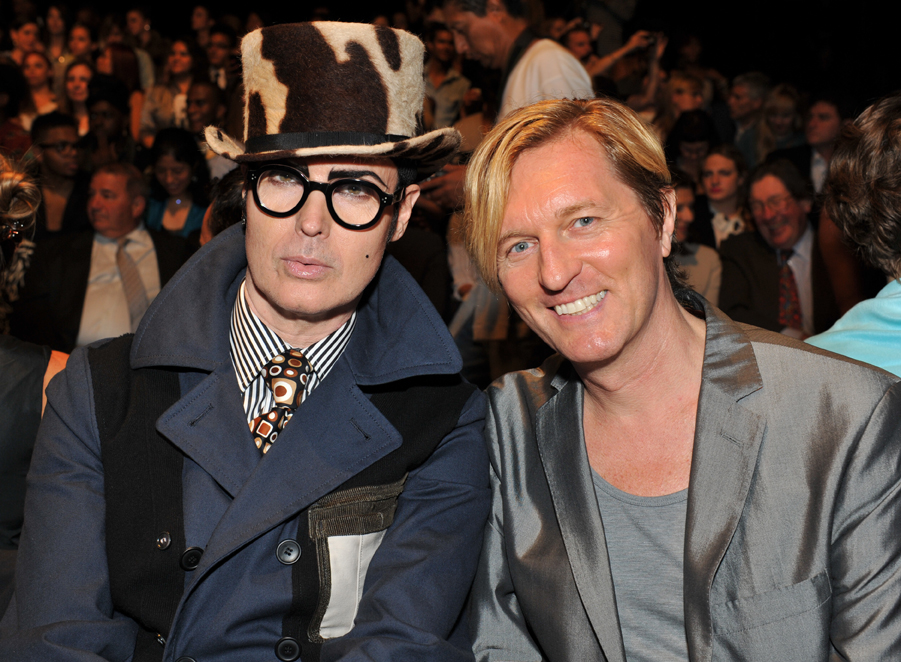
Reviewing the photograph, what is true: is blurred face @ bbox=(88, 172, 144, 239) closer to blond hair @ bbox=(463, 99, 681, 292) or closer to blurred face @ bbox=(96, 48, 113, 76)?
blond hair @ bbox=(463, 99, 681, 292)

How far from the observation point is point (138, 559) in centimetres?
200

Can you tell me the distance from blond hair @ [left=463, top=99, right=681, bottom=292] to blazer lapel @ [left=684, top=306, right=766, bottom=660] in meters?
0.47

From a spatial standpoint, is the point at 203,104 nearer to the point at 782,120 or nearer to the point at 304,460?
the point at 782,120

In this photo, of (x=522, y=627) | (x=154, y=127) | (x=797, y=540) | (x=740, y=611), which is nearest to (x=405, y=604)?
(x=522, y=627)

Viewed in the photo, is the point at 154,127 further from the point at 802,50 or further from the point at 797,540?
the point at 797,540

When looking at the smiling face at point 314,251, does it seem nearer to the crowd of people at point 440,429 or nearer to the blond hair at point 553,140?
the crowd of people at point 440,429

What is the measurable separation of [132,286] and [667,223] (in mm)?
3894

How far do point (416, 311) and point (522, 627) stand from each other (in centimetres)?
91

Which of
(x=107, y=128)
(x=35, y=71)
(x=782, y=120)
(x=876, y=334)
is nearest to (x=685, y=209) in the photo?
(x=782, y=120)

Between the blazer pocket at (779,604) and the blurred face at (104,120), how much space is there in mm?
7408

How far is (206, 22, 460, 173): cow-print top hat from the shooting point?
7.08 ft

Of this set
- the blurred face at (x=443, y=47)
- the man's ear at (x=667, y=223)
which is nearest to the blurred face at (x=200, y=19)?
the blurred face at (x=443, y=47)

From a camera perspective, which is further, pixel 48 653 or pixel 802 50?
pixel 802 50

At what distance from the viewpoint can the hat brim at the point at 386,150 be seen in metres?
2.12
